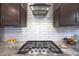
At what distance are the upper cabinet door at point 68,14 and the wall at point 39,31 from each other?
0.34 meters

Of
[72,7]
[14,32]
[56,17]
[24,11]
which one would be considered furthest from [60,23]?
[14,32]

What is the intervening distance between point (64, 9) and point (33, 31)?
700 millimetres

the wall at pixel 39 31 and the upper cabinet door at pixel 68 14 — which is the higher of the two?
the upper cabinet door at pixel 68 14

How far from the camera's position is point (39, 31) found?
2562mm

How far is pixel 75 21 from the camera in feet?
7.33

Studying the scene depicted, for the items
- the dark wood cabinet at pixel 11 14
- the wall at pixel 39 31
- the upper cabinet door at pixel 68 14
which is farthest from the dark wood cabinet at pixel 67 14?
the dark wood cabinet at pixel 11 14

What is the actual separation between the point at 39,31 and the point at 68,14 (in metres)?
0.63

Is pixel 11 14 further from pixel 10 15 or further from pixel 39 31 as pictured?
pixel 39 31

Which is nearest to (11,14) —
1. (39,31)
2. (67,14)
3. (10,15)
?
(10,15)

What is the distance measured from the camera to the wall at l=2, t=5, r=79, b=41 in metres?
2.54

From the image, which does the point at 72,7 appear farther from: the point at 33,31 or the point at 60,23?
the point at 33,31

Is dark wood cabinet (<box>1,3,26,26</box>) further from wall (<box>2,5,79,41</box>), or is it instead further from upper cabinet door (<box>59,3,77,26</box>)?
upper cabinet door (<box>59,3,77,26</box>)

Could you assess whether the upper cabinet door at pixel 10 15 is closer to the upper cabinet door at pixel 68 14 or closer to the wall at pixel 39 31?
the wall at pixel 39 31

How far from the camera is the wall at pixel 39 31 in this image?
2.54 meters
